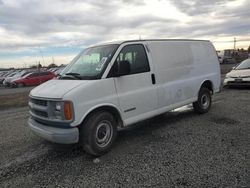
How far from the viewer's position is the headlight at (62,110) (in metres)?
4.30

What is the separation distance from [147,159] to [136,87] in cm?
152

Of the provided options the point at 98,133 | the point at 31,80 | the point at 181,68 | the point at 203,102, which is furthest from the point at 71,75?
the point at 31,80

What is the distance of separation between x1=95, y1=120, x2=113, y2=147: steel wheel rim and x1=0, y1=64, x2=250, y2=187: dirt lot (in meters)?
0.24

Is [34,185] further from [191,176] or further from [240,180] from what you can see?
[240,180]

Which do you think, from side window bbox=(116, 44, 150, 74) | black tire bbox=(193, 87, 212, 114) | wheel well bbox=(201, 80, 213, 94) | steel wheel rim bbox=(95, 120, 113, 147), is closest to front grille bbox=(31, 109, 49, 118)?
steel wheel rim bbox=(95, 120, 113, 147)

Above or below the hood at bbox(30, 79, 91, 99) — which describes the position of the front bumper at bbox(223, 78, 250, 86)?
below

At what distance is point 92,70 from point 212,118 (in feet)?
12.4

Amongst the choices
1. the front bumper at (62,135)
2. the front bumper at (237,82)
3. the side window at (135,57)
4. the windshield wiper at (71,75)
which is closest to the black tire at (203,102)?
the side window at (135,57)

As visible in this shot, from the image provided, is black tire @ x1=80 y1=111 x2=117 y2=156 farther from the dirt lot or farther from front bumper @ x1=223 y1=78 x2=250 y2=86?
front bumper @ x1=223 y1=78 x2=250 y2=86

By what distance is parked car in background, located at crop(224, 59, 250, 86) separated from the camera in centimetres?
1181

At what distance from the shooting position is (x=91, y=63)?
17.3 feet

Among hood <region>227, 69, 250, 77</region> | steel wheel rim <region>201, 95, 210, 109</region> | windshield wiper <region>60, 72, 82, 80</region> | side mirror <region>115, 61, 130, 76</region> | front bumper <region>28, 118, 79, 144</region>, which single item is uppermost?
side mirror <region>115, 61, 130, 76</region>

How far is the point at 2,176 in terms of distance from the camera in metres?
4.21

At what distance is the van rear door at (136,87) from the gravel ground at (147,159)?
25.7 inches
